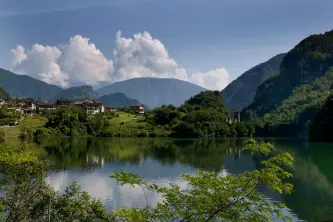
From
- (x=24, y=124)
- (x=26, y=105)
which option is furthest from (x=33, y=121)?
(x=26, y=105)

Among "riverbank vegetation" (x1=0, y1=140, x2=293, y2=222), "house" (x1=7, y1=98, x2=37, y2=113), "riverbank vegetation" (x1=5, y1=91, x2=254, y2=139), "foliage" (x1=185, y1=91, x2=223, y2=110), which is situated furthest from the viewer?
"foliage" (x1=185, y1=91, x2=223, y2=110)

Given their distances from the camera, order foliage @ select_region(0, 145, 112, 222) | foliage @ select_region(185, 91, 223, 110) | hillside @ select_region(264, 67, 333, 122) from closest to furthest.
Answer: foliage @ select_region(0, 145, 112, 222) → hillside @ select_region(264, 67, 333, 122) → foliage @ select_region(185, 91, 223, 110)

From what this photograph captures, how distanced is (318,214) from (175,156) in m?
37.8

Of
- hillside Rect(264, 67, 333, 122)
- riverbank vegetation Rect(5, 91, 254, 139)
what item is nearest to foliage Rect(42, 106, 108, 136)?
riverbank vegetation Rect(5, 91, 254, 139)

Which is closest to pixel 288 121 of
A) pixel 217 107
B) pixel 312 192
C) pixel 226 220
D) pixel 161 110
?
pixel 217 107

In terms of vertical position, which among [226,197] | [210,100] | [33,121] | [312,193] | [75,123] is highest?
[210,100]

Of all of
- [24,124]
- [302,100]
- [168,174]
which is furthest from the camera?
[302,100]

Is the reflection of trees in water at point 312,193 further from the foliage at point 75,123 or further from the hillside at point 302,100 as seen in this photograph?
the hillside at point 302,100

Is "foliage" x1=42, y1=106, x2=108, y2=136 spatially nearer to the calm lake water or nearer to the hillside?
the calm lake water

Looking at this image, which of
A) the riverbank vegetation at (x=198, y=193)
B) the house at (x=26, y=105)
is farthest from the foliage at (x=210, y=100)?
the riverbank vegetation at (x=198, y=193)

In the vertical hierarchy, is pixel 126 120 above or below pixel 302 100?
below

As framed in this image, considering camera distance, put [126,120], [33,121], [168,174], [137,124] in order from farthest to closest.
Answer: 1. [126,120]
2. [137,124]
3. [33,121]
4. [168,174]

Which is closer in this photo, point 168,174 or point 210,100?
point 168,174

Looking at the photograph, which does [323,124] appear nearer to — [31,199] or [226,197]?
[226,197]
